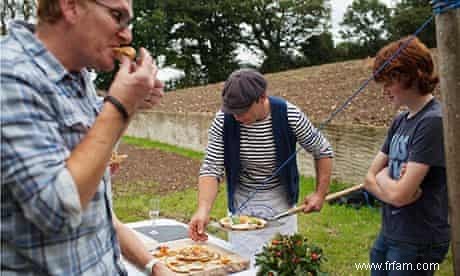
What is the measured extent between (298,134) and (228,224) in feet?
2.17

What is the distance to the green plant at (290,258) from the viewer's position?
1.84 metres

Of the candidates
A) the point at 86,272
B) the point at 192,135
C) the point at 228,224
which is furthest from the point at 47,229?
the point at 192,135

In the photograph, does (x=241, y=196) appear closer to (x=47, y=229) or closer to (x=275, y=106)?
(x=275, y=106)

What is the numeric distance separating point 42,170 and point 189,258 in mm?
1529

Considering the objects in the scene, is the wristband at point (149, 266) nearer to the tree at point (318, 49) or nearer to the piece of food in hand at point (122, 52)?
the piece of food in hand at point (122, 52)

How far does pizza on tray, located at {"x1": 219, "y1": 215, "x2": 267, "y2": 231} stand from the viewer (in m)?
2.38

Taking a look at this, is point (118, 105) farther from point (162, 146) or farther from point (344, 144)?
point (162, 146)

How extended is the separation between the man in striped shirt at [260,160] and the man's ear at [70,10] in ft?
4.93

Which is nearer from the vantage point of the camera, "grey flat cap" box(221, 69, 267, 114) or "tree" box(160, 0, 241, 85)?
"grey flat cap" box(221, 69, 267, 114)

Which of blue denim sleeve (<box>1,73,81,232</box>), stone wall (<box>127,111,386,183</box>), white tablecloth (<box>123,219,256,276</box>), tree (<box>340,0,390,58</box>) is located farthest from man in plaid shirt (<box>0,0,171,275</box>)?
tree (<box>340,0,390,58</box>)

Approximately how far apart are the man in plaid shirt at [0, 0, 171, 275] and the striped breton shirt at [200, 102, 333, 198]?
148 centimetres

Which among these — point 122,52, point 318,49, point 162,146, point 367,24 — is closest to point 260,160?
point 122,52

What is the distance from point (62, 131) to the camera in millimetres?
1042

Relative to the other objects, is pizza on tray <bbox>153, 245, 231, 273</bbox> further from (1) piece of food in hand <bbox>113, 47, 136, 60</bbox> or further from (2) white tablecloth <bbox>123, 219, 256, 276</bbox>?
(1) piece of food in hand <bbox>113, 47, 136, 60</bbox>
